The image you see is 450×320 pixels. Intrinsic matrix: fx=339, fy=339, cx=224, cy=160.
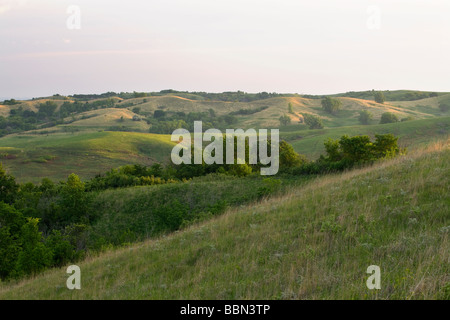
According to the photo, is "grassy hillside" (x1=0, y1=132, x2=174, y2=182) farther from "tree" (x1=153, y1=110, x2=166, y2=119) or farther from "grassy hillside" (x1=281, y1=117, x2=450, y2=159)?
"tree" (x1=153, y1=110, x2=166, y2=119)

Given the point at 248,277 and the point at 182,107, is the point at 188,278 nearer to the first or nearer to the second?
the point at 248,277

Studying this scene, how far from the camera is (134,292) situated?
628cm

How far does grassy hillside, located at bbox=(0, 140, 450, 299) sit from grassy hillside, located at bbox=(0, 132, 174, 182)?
56.0 metres

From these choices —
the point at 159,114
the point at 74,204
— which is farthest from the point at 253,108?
the point at 74,204

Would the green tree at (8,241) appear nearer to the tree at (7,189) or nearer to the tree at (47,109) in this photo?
the tree at (7,189)

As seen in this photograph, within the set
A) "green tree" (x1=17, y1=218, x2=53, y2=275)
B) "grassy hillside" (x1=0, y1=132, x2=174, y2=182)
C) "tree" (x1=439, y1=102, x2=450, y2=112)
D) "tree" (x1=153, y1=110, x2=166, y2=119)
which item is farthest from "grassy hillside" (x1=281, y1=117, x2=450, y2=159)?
"tree" (x1=153, y1=110, x2=166, y2=119)

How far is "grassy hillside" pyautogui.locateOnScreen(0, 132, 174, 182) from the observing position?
63031 millimetres

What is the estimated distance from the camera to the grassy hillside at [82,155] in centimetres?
6303

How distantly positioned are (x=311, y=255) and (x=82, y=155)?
3003 inches

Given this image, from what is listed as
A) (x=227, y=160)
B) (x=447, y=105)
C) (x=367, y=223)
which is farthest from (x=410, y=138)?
(x=447, y=105)

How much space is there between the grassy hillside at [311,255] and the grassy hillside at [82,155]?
2205 inches

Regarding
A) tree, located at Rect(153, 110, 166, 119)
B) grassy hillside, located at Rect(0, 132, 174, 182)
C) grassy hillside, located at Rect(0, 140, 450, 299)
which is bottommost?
grassy hillside, located at Rect(0, 132, 174, 182)

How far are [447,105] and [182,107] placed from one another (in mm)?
117991

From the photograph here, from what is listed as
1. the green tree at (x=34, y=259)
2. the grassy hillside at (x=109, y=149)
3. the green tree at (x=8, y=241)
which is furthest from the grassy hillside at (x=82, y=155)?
the green tree at (x=34, y=259)
